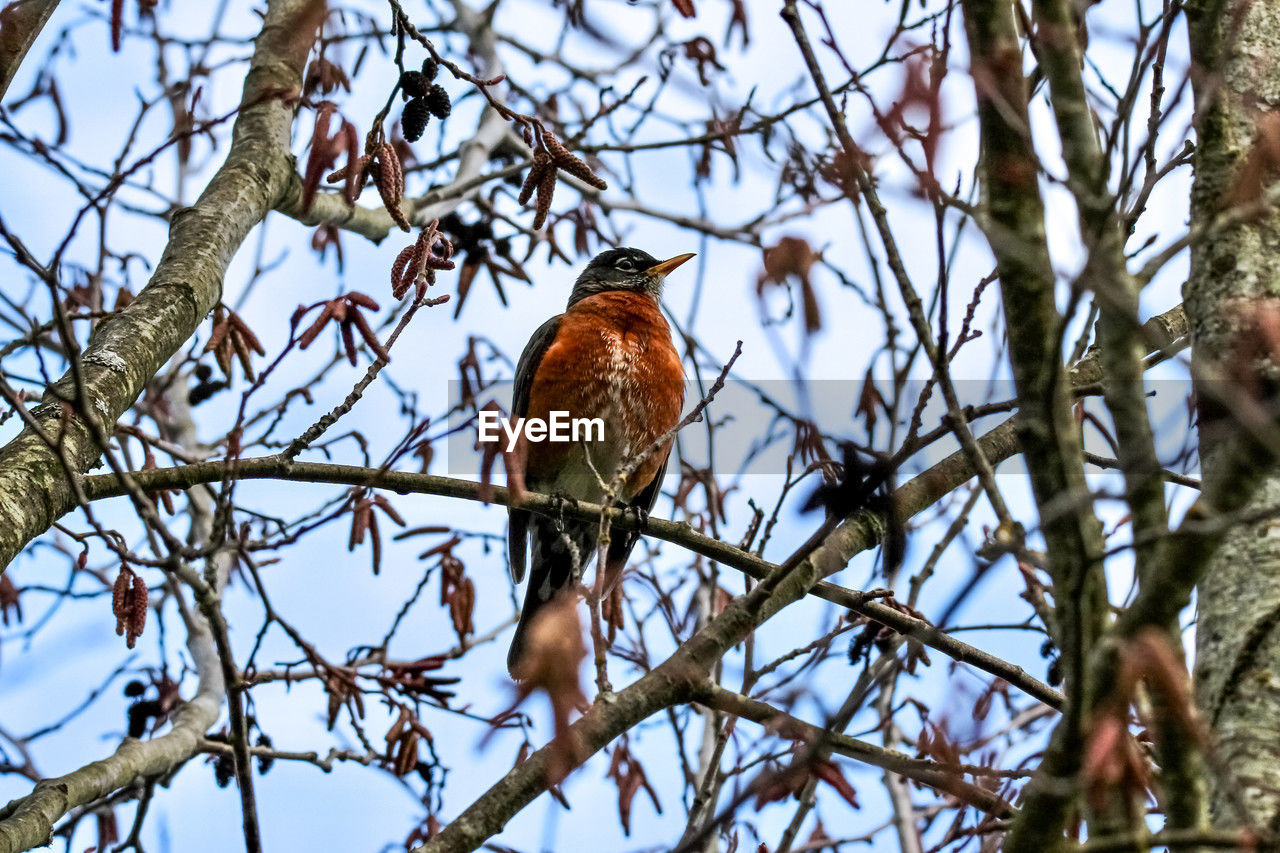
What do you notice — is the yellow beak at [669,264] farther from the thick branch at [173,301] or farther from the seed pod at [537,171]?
the seed pod at [537,171]

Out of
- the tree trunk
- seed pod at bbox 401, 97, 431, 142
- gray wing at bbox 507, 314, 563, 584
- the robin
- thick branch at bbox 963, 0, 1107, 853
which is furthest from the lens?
gray wing at bbox 507, 314, 563, 584

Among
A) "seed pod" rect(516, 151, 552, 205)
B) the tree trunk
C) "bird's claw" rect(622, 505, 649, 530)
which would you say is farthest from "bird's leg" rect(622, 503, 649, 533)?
the tree trunk

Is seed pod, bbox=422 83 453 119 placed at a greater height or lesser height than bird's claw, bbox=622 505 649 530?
greater

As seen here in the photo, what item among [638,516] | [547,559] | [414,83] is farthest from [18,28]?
[547,559]

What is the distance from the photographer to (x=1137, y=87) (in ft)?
5.90

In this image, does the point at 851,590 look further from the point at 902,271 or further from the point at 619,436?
the point at 619,436

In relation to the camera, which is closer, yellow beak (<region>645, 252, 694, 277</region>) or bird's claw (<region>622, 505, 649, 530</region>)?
bird's claw (<region>622, 505, 649, 530</region>)

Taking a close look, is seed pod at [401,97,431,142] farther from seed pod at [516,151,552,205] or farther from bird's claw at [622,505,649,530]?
bird's claw at [622,505,649,530]

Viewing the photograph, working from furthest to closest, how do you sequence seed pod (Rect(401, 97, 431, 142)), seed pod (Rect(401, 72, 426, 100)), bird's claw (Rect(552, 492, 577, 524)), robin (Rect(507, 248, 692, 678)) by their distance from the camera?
robin (Rect(507, 248, 692, 678)), bird's claw (Rect(552, 492, 577, 524)), seed pod (Rect(401, 97, 431, 142)), seed pod (Rect(401, 72, 426, 100))

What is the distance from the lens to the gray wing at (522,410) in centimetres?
580

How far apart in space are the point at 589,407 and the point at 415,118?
2581 mm

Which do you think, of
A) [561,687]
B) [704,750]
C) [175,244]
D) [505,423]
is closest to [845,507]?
[561,687]

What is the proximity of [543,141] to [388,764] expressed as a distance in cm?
216

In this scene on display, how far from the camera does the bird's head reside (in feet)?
22.6
